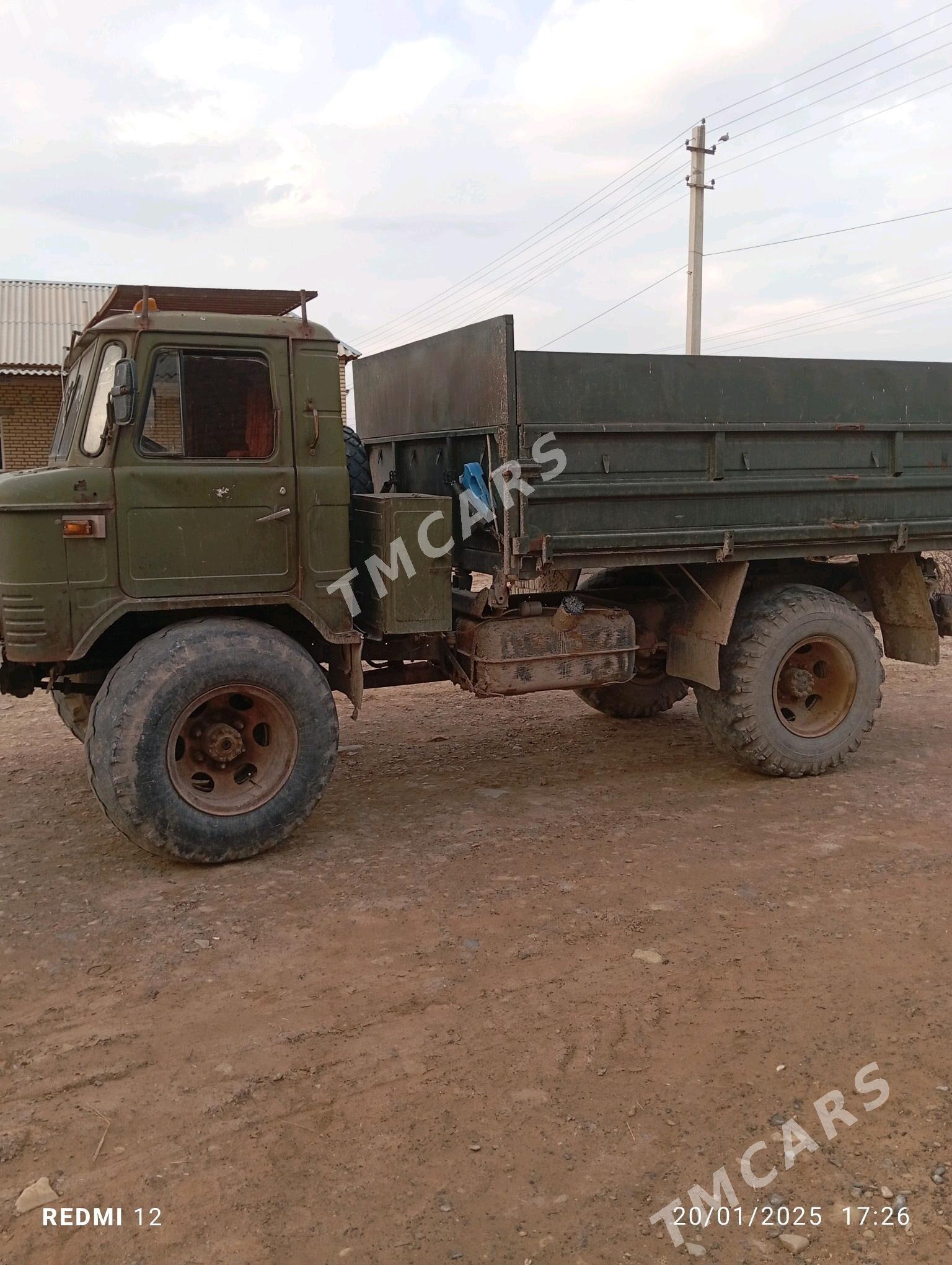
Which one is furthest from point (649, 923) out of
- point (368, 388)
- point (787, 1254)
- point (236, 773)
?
point (368, 388)

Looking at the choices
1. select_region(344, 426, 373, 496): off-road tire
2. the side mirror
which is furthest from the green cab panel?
select_region(344, 426, 373, 496): off-road tire

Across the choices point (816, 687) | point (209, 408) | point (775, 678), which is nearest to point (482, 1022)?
point (209, 408)

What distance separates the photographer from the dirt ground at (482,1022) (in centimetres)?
268

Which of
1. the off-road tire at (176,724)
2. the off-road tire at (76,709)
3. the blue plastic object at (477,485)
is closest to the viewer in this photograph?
the off-road tire at (176,724)

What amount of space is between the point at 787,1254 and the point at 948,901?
238 centimetres

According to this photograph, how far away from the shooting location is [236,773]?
5156 millimetres

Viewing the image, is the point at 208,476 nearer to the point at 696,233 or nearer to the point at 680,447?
the point at 680,447

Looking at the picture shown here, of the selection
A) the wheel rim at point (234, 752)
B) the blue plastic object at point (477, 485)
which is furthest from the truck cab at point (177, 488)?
the blue plastic object at point (477, 485)

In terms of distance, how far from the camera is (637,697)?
7.61 m

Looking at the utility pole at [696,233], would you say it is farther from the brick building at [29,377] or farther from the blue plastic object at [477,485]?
the blue plastic object at [477,485]

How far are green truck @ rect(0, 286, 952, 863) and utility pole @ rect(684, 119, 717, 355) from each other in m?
12.3

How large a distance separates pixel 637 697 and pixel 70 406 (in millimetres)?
4354

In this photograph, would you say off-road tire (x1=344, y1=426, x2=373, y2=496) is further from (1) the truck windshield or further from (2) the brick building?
(2) the brick building

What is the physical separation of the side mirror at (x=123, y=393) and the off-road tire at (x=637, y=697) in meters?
3.97
